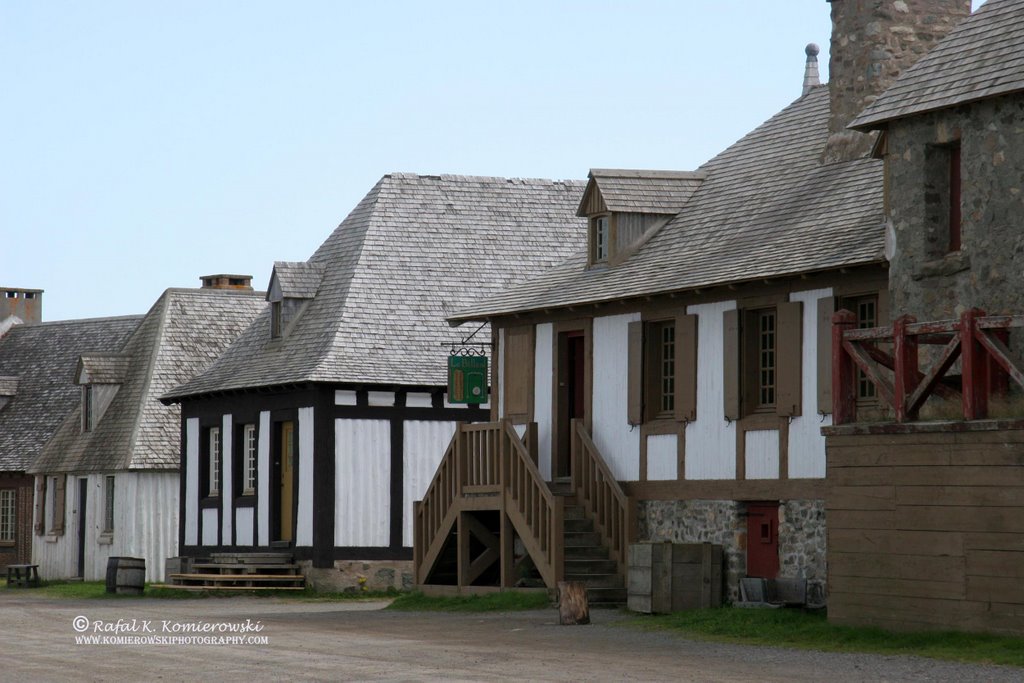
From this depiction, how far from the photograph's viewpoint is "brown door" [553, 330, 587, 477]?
27.2 meters

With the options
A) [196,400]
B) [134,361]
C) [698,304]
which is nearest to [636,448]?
[698,304]

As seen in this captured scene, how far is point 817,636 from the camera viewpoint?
746 inches

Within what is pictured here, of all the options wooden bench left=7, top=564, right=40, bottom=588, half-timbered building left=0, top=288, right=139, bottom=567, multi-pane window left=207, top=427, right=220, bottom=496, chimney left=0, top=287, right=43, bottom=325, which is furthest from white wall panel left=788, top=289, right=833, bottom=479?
chimney left=0, top=287, right=43, bottom=325

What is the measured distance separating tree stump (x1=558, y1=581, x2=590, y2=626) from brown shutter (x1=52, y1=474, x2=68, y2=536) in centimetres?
2198

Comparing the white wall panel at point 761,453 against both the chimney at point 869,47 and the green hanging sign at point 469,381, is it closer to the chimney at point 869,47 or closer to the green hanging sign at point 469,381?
the chimney at point 869,47

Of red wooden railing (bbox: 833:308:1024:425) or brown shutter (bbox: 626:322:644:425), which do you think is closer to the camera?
red wooden railing (bbox: 833:308:1024:425)

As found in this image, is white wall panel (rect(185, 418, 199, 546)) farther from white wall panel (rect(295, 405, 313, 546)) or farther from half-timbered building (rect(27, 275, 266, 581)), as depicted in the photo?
white wall panel (rect(295, 405, 313, 546))

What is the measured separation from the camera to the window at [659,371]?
25.2m

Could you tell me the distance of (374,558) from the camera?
3206cm

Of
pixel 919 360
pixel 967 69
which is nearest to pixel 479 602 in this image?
pixel 919 360

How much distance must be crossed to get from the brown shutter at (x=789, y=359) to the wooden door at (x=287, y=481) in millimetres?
12000

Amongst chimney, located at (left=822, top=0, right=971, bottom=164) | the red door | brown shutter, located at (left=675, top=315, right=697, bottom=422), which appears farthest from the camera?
chimney, located at (left=822, top=0, right=971, bottom=164)

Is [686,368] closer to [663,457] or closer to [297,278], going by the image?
[663,457]

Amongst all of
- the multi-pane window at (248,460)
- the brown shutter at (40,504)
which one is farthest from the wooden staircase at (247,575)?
the brown shutter at (40,504)
